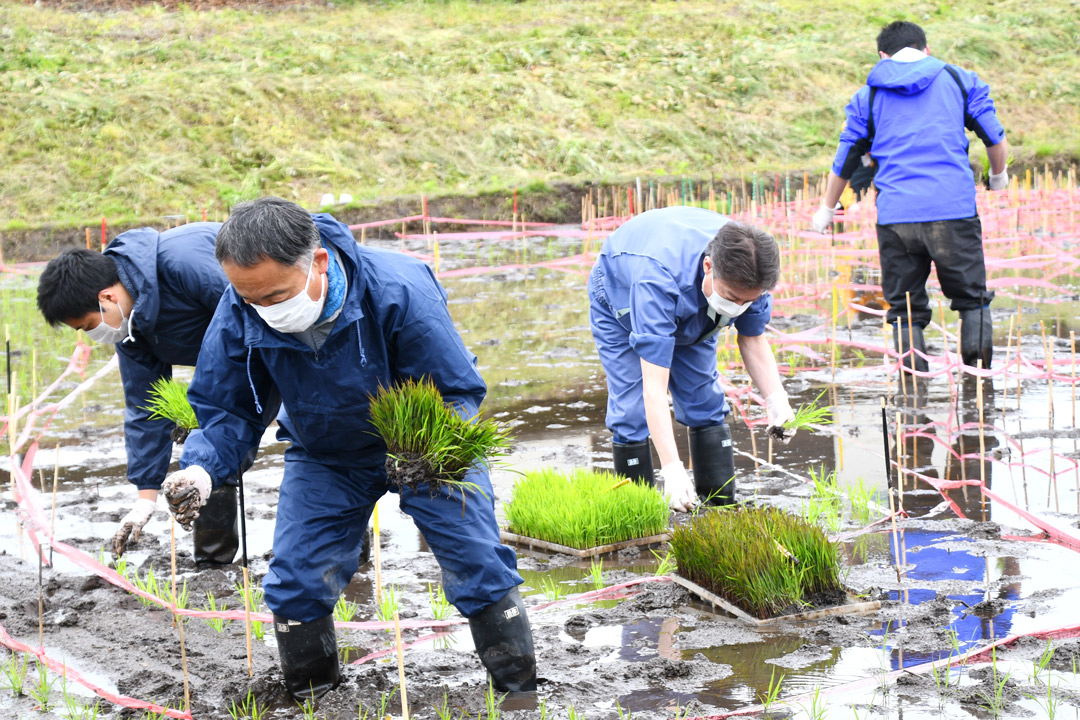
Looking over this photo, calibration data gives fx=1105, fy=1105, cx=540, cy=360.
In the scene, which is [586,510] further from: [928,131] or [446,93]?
[446,93]

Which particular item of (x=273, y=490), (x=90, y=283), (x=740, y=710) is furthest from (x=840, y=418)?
(x=90, y=283)

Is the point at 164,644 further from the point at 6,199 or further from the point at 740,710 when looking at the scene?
the point at 6,199

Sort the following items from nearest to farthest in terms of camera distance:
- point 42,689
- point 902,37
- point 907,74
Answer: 1. point 42,689
2. point 907,74
3. point 902,37

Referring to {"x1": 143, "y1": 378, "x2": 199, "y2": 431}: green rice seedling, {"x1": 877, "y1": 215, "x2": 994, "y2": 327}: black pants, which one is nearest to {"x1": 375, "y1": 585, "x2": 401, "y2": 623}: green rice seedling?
{"x1": 143, "y1": 378, "x2": 199, "y2": 431}: green rice seedling

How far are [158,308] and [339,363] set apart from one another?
187cm

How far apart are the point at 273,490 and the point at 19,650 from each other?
2.18 m

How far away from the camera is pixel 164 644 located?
4.24 m

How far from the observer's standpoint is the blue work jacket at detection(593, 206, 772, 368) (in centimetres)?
457

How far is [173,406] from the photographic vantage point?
15.3 ft

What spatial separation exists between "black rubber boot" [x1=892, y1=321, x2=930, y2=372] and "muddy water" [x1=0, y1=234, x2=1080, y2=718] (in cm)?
24

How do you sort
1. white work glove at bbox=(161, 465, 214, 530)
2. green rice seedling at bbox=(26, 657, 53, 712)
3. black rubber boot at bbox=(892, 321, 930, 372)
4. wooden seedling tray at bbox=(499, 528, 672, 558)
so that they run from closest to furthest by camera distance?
white work glove at bbox=(161, 465, 214, 530)
green rice seedling at bbox=(26, 657, 53, 712)
wooden seedling tray at bbox=(499, 528, 672, 558)
black rubber boot at bbox=(892, 321, 930, 372)

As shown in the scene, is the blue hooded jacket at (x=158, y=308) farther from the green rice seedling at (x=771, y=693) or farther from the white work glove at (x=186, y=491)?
the green rice seedling at (x=771, y=693)

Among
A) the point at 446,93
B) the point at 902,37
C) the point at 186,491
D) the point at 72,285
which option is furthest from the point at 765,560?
the point at 446,93

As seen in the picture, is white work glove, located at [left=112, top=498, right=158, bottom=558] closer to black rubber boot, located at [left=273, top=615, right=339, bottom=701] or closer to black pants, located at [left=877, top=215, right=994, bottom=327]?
black rubber boot, located at [left=273, top=615, right=339, bottom=701]
